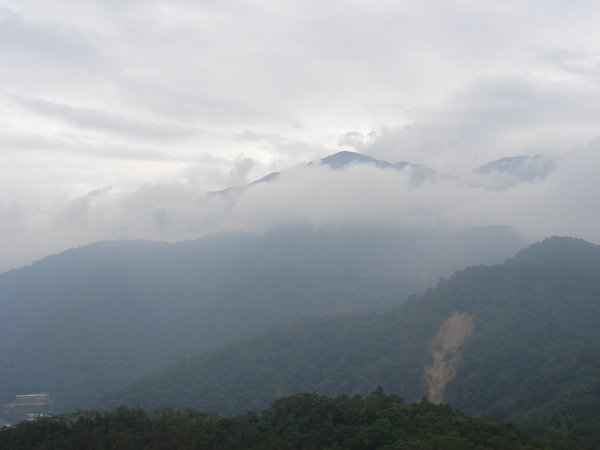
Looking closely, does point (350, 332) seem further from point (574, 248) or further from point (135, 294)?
point (135, 294)

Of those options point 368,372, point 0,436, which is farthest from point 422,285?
point 0,436

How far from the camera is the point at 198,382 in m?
76.2

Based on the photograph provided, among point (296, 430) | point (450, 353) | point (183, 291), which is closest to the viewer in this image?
point (296, 430)

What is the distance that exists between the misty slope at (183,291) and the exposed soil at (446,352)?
42571 mm

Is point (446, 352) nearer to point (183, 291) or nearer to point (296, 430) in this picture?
point (296, 430)

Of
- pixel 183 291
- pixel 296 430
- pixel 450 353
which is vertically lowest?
pixel 450 353

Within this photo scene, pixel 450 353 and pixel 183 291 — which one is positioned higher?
Answer: pixel 183 291

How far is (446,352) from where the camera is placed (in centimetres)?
7225

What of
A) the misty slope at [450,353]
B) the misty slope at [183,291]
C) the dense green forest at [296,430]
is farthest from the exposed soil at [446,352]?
the misty slope at [183,291]

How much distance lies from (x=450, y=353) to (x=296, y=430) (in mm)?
41173

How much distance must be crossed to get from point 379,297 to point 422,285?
14.5m

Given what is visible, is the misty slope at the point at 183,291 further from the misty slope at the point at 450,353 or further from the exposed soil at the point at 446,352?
the exposed soil at the point at 446,352

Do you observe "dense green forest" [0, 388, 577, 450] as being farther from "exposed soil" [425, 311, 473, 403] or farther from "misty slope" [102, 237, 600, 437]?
"exposed soil" [425, 311, 473, 403]

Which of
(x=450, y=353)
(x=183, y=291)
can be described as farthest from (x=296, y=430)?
(x=183, y=291)
